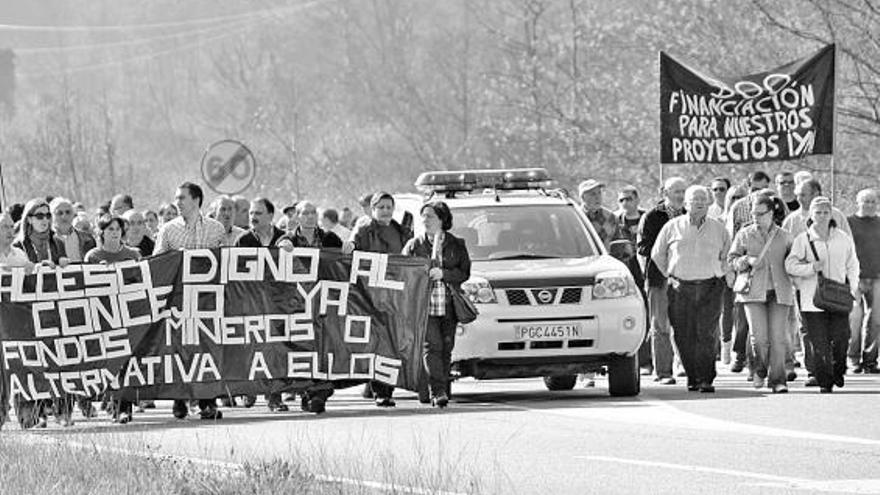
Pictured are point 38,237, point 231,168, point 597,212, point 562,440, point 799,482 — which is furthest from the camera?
point 231,168

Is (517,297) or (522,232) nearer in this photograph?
(517,297)

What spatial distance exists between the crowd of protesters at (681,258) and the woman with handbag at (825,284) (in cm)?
1

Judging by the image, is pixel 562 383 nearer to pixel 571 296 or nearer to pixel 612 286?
pixel 612 286

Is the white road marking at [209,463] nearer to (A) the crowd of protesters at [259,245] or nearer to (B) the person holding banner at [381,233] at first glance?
(A) the crowd of protesters at [259,245]

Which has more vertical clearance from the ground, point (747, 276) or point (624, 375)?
point (747, 276)

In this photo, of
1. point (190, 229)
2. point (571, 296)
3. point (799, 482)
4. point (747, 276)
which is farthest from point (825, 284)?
point (799, 482)

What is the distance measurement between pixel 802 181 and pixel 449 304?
16.1 ft

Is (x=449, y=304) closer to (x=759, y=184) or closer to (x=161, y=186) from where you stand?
(x=759, y=184)

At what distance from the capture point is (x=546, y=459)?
48.6ft

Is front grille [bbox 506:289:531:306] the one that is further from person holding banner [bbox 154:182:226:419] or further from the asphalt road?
person holding banner [bbox 154:182:226:419]

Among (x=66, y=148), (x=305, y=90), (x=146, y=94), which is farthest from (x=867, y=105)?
(x=146, y=94)

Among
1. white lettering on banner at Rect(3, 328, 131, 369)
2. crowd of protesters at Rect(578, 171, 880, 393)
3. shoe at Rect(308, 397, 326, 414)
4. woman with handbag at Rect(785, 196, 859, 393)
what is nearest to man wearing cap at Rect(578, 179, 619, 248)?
crowd of protesters at Rect(578, 171, 880, 393)

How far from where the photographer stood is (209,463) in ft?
46.2

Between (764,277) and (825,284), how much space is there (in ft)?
1.66
